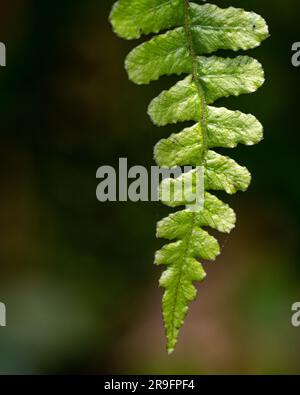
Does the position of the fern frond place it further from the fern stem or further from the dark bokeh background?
the dark bokeh background

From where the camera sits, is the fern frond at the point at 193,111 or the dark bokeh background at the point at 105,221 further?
the dark bokeh background at the point at 105,221

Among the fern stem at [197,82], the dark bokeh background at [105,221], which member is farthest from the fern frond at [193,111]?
the dark bokeh background at [105,221]

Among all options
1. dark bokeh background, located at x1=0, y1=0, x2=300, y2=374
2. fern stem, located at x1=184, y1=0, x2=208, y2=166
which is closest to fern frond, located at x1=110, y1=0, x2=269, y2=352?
fern stem, located at x1=184, y1=0, x2=208, y2=166

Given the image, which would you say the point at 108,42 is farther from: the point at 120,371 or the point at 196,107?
the point at 196,107

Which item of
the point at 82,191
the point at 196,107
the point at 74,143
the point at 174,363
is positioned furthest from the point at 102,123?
the point at 196,107

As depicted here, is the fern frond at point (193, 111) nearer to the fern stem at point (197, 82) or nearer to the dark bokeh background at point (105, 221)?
the fern stem at point (197, 82)
